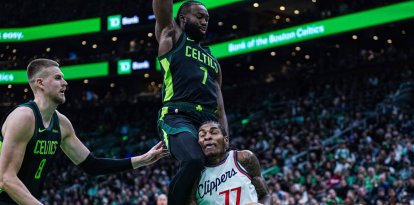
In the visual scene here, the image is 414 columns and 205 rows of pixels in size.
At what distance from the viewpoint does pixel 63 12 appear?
156 feet

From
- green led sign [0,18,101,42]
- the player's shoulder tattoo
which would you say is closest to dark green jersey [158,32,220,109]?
the player's shoulder tattoo

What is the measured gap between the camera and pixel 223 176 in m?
6.23

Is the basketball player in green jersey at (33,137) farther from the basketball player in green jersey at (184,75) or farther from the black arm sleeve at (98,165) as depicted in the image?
the basketball player in green jersey at (184,75)

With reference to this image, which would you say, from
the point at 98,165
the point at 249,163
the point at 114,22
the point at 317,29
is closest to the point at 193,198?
the point at 249,163

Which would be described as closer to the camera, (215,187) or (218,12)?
(215,187)

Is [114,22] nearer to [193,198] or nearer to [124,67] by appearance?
[124,67]

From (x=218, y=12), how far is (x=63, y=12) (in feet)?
54.4

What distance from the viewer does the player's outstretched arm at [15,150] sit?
18.7 ft

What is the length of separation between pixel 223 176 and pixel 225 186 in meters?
0.10

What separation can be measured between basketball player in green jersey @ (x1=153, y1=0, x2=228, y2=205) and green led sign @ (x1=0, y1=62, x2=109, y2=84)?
36.3m

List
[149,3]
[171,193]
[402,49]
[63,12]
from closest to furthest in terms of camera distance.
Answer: [171,193], [402,49], [149,3], [63,12]

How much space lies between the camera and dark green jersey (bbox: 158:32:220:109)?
6.51m

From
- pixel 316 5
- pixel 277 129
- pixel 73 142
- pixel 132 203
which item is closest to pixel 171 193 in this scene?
pixel 73 142

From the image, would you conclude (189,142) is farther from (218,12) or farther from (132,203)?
(218,12)
